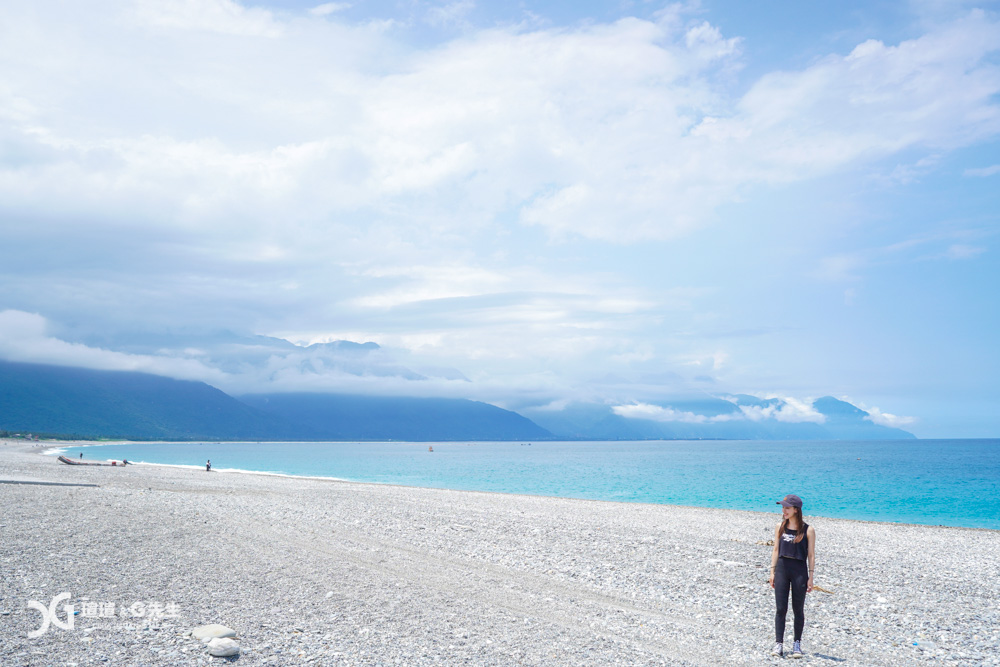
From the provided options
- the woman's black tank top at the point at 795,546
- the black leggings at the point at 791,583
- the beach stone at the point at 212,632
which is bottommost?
the beach stone at the point at 212,632

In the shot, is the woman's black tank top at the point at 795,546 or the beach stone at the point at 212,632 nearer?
the woman's black tank top at the point at 795,546

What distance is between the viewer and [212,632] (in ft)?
32.1

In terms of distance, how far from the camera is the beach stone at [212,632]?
31.8ft

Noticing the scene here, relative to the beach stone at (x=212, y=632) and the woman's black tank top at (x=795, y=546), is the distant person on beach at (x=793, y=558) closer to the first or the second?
the woman's black tank top at (x=795, y=546)

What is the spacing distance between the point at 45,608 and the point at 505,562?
9.88m

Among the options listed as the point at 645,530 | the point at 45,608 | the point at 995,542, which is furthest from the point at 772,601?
the point at 995,542

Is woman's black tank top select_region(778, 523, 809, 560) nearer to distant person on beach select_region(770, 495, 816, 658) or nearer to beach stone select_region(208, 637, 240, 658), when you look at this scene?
distant person on beach select_region(770, 495, 816, 658)

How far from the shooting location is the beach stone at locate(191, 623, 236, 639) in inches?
381
